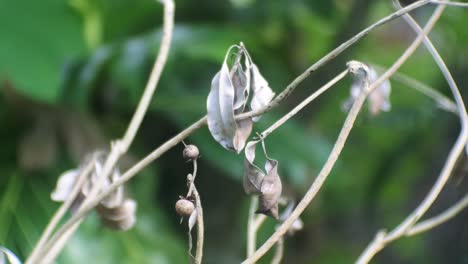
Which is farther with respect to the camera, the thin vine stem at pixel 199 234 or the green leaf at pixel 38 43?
the green leaf at pixel 38 43

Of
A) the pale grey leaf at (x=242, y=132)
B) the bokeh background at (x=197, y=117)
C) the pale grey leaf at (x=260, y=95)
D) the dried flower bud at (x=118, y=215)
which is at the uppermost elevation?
the pale grey leaf at (x=260, y=95)

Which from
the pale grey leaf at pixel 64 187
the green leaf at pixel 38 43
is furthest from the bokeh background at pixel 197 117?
the pale grey leaf at pixel 64 187

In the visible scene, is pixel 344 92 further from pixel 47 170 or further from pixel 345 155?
pixel 47 170

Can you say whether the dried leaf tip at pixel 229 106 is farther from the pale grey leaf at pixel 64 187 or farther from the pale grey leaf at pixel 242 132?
the pale grey leaf at pixel 64 187

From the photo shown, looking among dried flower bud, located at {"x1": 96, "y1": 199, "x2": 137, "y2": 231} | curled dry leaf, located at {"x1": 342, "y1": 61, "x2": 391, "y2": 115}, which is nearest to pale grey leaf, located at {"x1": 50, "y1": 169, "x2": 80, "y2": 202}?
dried flower bud, located at {"x1": 96, "y1": 199, "x2": 137, "y2": 231}

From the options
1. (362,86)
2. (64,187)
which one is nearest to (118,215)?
(64,187)

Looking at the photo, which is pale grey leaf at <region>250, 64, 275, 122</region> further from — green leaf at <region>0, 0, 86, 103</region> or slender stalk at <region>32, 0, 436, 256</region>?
green leaf at <region>0, 0, 86, 103</region>
